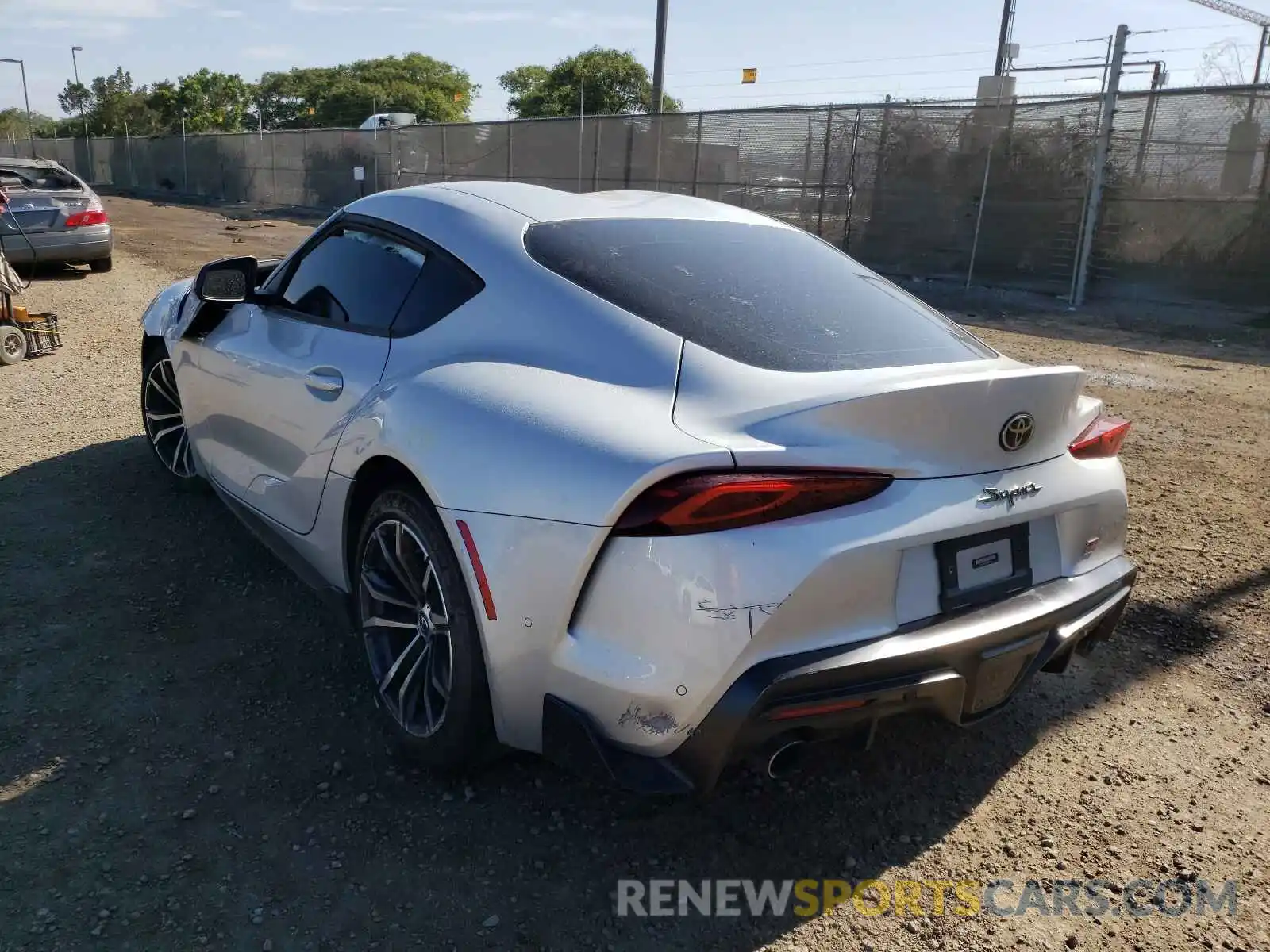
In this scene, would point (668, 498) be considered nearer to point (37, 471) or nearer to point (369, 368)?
point (369, 368)

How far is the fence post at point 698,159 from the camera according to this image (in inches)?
733

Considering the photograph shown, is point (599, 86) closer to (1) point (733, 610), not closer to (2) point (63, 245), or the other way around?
(2) point (63, 245)

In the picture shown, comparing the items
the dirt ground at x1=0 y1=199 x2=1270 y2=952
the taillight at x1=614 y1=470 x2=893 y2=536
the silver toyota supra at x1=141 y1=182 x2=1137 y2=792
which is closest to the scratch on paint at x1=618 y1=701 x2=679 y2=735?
the silver toyota supra at x1=141 y1=182 x2=1137 y2=792

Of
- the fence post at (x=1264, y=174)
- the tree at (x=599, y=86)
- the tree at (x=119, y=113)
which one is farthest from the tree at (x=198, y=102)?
the fence post at (x=1264, y=174)

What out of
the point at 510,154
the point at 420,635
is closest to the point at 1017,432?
the point at 420,635

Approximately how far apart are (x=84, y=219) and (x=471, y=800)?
1275 centimetres

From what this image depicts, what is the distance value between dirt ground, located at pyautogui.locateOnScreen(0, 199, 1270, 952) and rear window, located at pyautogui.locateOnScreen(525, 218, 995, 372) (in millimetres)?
1135

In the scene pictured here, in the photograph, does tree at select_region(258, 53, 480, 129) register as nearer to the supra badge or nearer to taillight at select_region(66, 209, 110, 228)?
taillight at select_region(66, 209, 110, 228)

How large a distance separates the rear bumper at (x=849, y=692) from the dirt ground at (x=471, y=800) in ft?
1.33

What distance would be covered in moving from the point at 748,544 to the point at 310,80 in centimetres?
10616

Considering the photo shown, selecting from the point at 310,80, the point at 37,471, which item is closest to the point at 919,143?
the point at 37,471

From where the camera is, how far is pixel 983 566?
2.46 metres

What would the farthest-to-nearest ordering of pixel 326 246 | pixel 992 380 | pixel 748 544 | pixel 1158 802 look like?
pixel 326 246 → pixel 1158 802 → pixel 992 380 → pixel 748 544

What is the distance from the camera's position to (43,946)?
7.36 feet
